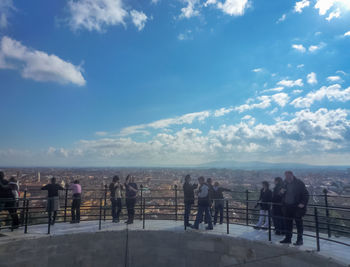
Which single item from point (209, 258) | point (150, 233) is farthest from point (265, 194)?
point (150, 233)

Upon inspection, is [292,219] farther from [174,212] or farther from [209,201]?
[174,212]

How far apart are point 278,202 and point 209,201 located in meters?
2.07

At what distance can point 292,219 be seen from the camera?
623 cm

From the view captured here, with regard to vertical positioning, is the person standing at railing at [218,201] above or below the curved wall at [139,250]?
above

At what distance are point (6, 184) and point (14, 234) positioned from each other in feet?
5.73

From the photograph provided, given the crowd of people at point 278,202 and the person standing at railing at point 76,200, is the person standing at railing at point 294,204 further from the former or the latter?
the person standing at railing at point 76,200

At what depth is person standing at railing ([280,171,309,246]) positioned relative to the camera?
612cm

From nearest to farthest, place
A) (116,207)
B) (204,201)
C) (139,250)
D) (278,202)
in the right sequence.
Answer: (278,202)
(139,250)
(204,201)
(116,207)

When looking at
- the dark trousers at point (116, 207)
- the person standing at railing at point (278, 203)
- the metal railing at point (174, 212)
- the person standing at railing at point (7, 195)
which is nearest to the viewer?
the metal railing at point (174, 212)

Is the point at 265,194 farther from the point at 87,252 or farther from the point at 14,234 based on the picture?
the point at 14,234

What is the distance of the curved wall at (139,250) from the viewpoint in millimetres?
6402

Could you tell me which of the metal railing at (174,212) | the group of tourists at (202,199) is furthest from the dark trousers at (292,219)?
the group of tourists at (202,199)

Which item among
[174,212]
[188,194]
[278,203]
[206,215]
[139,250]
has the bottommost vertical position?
[139,250]

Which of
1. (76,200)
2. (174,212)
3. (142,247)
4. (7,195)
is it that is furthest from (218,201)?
(7,195)
